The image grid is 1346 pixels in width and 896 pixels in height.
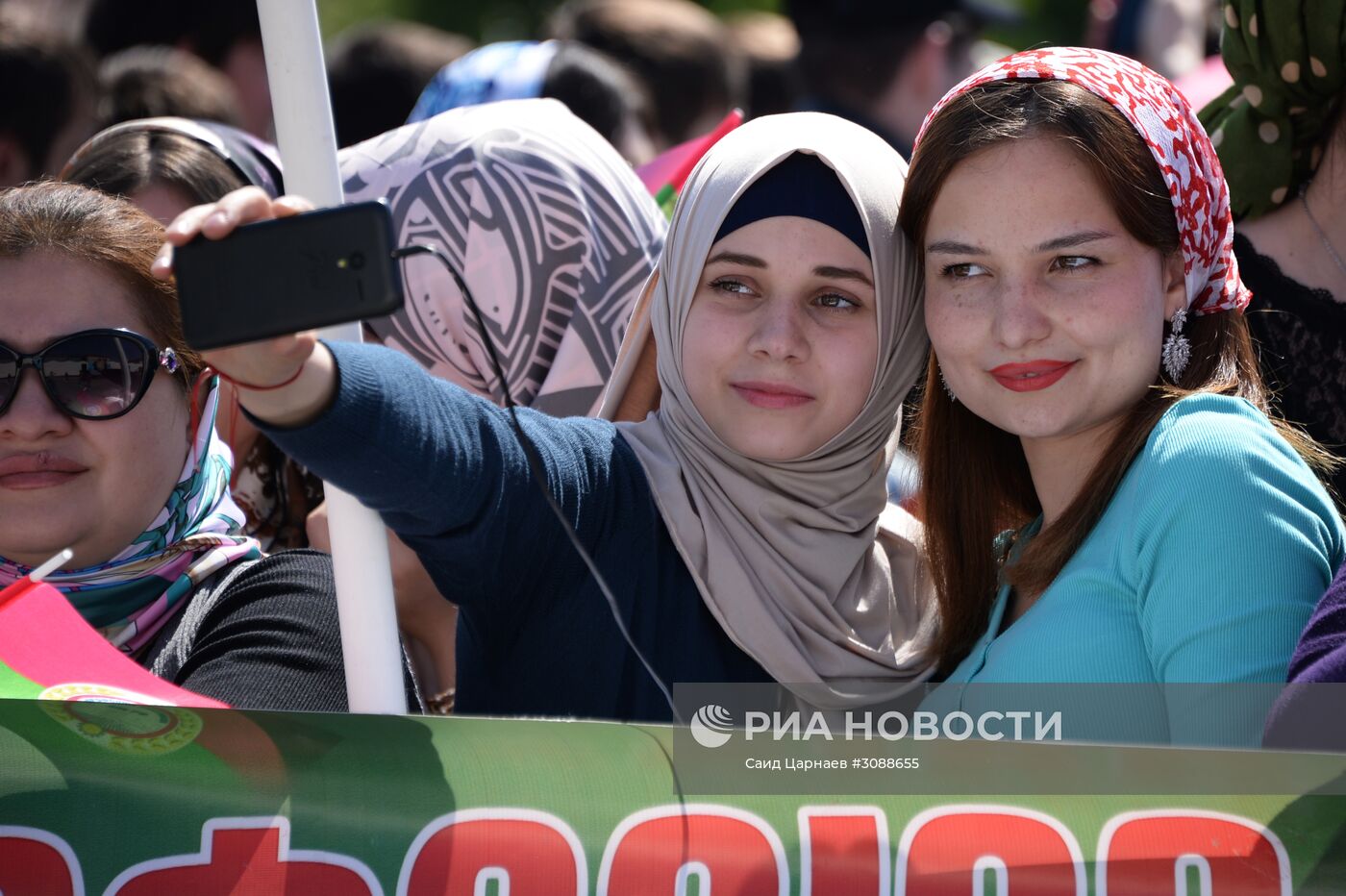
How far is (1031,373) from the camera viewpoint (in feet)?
7.59

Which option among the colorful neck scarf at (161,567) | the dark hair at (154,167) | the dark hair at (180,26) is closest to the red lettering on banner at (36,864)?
the colorful neck scarf at (161,567)

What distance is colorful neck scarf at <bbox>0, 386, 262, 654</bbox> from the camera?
2432 mm

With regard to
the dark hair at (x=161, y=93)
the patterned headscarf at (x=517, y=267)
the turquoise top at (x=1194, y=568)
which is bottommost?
the turquoise top at (x=1194, y=568)

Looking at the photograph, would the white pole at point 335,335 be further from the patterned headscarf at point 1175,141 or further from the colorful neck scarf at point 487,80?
the colorful neck scarf at point 487,80

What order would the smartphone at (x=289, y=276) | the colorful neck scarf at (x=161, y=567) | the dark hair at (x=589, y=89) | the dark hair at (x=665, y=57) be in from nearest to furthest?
the smartphone at (x=289, y=276) → the colorful neck scarf at (x=161, y=567) → the dark hair at (x=589, y=89) → the dark hair at (x=665, y=57)

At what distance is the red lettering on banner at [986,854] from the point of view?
1756 mm

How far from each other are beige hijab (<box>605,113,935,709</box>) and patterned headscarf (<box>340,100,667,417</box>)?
0.53 m

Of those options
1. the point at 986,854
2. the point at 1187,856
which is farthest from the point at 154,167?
the point at 1187,856

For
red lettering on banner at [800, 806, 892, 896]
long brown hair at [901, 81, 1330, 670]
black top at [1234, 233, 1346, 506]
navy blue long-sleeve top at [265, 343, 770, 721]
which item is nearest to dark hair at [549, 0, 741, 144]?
black top at [1234, 233, 1346, 506]

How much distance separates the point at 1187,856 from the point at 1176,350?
876 millimetres

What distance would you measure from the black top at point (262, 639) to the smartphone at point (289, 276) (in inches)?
28.5

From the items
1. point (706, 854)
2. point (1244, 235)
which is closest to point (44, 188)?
point (706, 854)

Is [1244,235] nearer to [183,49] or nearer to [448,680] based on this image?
[448,680]

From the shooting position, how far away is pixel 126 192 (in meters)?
3.33
